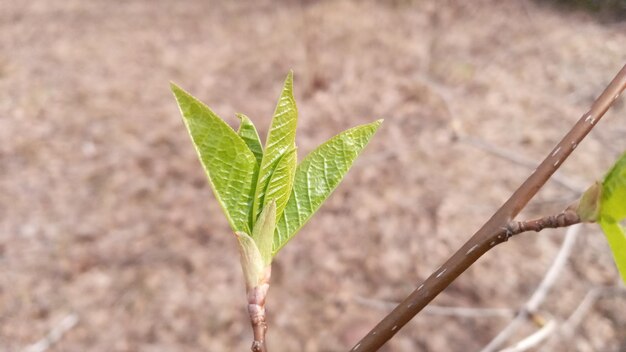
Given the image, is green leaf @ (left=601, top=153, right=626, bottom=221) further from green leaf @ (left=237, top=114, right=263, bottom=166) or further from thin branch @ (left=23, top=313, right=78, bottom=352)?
thin branch @ (left=23, top=313, right=78, bottom=352)

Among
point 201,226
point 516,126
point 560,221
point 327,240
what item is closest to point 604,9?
point 516,126

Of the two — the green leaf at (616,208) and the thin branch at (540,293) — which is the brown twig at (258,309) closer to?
the green leaf at (616,208)

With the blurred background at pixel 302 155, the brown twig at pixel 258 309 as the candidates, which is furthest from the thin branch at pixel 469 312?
the brown twig at pixel 258 309

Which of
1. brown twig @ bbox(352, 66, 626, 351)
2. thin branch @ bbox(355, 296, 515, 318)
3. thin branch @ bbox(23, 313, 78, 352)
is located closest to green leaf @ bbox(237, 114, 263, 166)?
brown twig @ bbox(352, 66, 626, 351)

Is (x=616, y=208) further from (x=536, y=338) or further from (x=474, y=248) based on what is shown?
(x=536, y=338)

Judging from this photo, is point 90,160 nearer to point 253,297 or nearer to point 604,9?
point 253,297

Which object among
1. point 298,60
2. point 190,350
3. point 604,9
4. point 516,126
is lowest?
point 190,350

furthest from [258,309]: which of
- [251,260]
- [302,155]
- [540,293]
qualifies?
[302,155]
